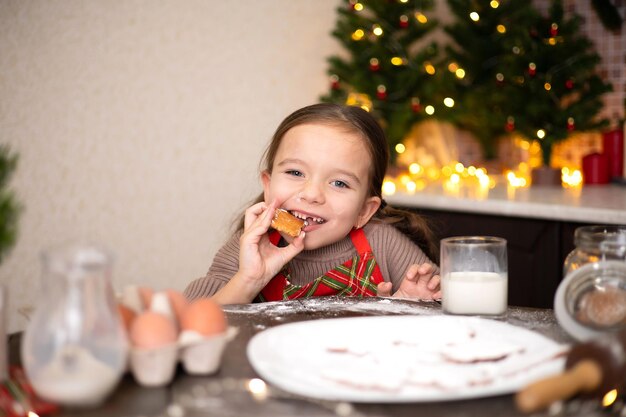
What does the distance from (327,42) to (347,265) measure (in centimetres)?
171

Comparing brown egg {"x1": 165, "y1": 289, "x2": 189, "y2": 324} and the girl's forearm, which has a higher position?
brown egg {"x1": 165, "y1": 289, "x2": 189, "y2": 324}

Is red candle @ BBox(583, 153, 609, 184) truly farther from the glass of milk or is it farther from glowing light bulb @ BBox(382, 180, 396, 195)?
the glass of milk

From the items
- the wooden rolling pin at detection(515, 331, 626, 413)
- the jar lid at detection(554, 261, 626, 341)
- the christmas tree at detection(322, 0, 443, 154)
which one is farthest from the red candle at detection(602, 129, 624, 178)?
the wooden rolling pin at detection(515, 331, 626, 413)

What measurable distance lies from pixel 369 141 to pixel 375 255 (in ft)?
0.79

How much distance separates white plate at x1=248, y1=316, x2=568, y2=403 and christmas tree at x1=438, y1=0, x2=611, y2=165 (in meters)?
1.89

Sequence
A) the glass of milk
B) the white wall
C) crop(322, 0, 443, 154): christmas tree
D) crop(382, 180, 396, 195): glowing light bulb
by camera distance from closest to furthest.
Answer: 1. the glass of milk
2. the white wall
3. crop(382, 180, 396, 195): glowing light bulb
4. crop(322, 0, 443, 154): christmas tree

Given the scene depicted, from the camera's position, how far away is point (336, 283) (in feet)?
5.08

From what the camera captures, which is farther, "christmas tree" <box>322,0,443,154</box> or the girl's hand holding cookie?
"christmas tree" <box>322,0,443,154</box>

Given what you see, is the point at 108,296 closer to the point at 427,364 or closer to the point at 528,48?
the point at 427,364

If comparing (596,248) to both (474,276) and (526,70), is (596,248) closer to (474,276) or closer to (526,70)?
(474,276)

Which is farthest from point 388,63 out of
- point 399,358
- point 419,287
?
point 399,358

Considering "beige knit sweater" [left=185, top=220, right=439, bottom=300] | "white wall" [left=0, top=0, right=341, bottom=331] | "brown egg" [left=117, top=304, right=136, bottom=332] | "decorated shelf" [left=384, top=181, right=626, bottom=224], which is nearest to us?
"brown egg" [left=117, top=304, right=136, bottom=332]

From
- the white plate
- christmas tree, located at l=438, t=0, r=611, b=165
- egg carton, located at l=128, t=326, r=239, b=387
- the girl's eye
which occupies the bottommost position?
the white plate

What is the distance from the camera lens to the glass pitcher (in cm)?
73
